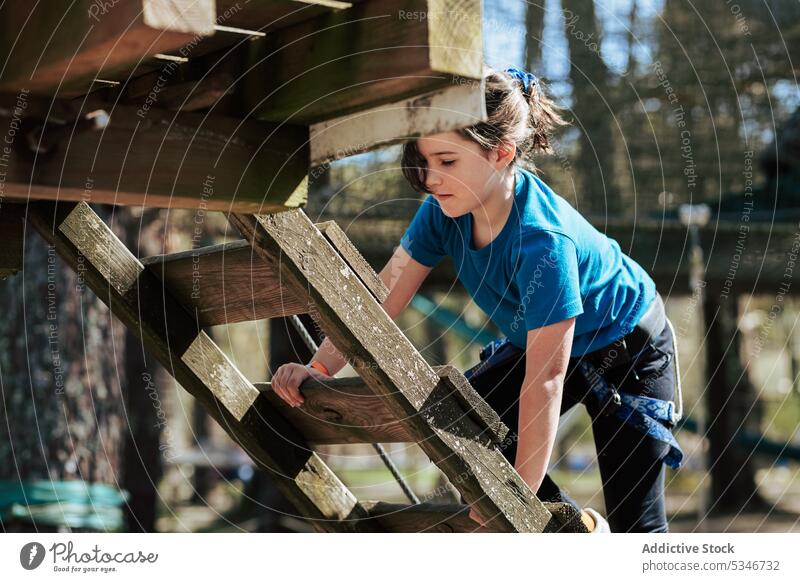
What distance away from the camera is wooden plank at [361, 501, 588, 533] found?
2.78 metres

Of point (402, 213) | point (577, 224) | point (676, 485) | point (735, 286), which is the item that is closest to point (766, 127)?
point (735, 286)

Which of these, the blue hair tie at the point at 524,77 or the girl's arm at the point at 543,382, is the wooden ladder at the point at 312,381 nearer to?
the girl's arm at the point at 543,382

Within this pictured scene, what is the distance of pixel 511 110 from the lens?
2.80 meters

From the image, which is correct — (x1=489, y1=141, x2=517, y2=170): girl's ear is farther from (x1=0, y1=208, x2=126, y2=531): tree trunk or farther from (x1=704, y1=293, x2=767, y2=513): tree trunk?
(x1=704, y1=293, x2=767, y2=513): tree trunk

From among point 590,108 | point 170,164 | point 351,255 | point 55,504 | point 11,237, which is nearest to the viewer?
point 170,164

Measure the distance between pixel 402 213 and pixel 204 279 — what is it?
3.49 metres

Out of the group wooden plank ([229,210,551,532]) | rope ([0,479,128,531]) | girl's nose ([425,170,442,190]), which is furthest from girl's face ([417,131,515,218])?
rope ([0,479,128,531])

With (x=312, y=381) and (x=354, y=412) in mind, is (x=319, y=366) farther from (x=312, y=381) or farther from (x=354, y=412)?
(x=354, y=412)

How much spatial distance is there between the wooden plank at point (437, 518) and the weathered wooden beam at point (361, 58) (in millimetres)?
1187

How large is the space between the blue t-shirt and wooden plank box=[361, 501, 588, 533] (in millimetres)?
446

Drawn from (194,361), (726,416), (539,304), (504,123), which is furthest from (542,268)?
(726,416)

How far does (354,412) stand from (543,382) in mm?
490

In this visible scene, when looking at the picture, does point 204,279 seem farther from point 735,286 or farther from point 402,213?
point 735,286

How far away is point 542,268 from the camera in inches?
102
